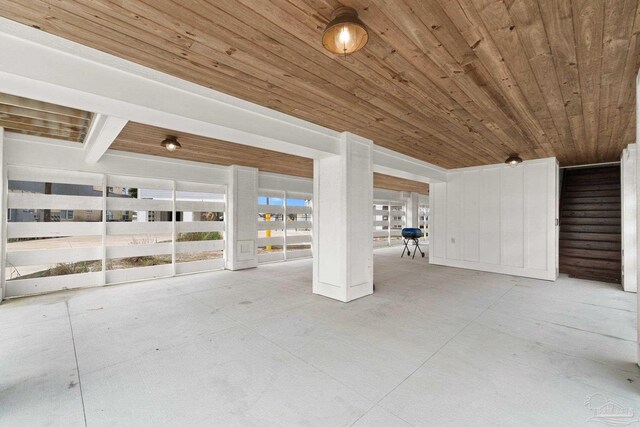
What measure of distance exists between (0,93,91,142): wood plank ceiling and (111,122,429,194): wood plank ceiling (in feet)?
1.67

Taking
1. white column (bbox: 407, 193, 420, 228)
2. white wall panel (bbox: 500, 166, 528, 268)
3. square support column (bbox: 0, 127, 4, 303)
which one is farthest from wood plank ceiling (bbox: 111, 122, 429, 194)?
white column (bbox: 407, 193, 420, 228)

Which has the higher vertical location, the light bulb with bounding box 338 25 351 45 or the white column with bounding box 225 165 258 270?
the light bulb with bounding box 338 25 351 45

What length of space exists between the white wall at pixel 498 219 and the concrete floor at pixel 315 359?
70.5 inches

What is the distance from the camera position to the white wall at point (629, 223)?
15.6 ft

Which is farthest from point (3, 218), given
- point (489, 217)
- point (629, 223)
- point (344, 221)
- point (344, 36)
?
point (629, 223)

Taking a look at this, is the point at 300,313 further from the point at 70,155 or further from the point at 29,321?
the point at 70,155

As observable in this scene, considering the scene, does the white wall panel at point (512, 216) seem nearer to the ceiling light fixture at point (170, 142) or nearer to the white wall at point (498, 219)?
the white wall at point (498, 219)

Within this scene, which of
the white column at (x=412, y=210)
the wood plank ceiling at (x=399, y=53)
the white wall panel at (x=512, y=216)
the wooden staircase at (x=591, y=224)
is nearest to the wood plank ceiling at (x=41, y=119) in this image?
the wood plank ceiling at (x=399, y=53)

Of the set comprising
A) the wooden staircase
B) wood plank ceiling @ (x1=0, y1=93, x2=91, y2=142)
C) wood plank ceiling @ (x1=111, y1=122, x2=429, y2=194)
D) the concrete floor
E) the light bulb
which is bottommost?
the concrete floor

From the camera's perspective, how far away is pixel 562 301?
13.8 ft

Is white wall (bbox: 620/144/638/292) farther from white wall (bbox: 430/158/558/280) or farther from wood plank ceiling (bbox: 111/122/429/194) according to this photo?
wood plank ceiling (bbox: 111/122/429/194)

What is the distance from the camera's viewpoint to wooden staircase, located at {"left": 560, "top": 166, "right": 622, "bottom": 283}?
5828 mm

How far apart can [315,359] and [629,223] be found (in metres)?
6.36

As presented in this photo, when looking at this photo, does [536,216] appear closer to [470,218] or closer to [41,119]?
[470,218]
